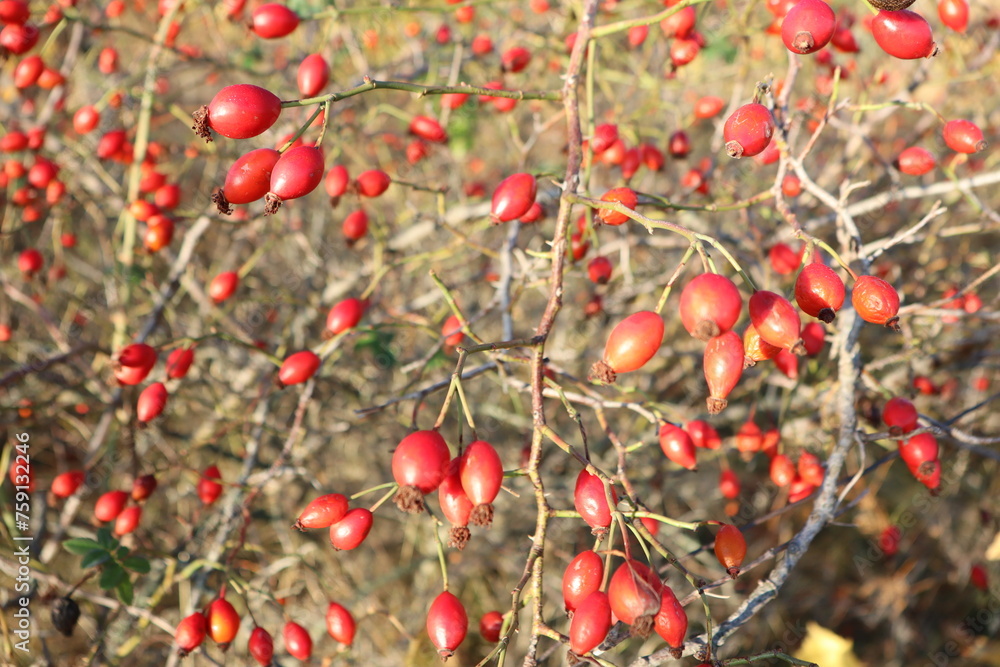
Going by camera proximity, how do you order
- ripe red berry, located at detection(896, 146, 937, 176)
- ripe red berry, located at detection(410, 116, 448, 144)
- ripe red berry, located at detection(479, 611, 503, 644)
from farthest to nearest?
1. ripe red berry, located at detection(410, 116, 448, 144)
2. ripe red berry, located at detection(896, 146, 937, 176)
3. ripe red berry, located at detection(479, 611, 503, 644)

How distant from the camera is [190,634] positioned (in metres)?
1.61

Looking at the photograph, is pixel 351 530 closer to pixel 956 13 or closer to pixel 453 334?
pixel 453 334

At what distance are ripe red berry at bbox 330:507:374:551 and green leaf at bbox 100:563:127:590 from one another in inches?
32.6

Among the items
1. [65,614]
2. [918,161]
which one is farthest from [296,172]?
[918,161]

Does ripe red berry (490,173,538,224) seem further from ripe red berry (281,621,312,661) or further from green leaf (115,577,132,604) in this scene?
green leaf (115,577,132,604)

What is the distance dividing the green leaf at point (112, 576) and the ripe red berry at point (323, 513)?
0.75 m

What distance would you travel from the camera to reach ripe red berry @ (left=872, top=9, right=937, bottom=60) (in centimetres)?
134

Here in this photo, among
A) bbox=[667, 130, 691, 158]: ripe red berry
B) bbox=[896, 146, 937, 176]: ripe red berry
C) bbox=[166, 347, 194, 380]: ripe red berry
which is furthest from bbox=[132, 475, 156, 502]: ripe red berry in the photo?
bbox=[896, 146, 937, 176]: ripe red berry

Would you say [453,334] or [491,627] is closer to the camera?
[491,627]

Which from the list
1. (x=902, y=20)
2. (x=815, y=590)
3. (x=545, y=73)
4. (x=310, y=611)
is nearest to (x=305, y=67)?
(x=902, y=20)

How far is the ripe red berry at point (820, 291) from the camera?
115cm

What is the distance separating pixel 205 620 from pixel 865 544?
11.2 ft

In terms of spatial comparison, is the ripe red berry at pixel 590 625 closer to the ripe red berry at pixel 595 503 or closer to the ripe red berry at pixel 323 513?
the ripe red berry at pixel 595 503

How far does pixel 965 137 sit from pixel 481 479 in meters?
1.58
